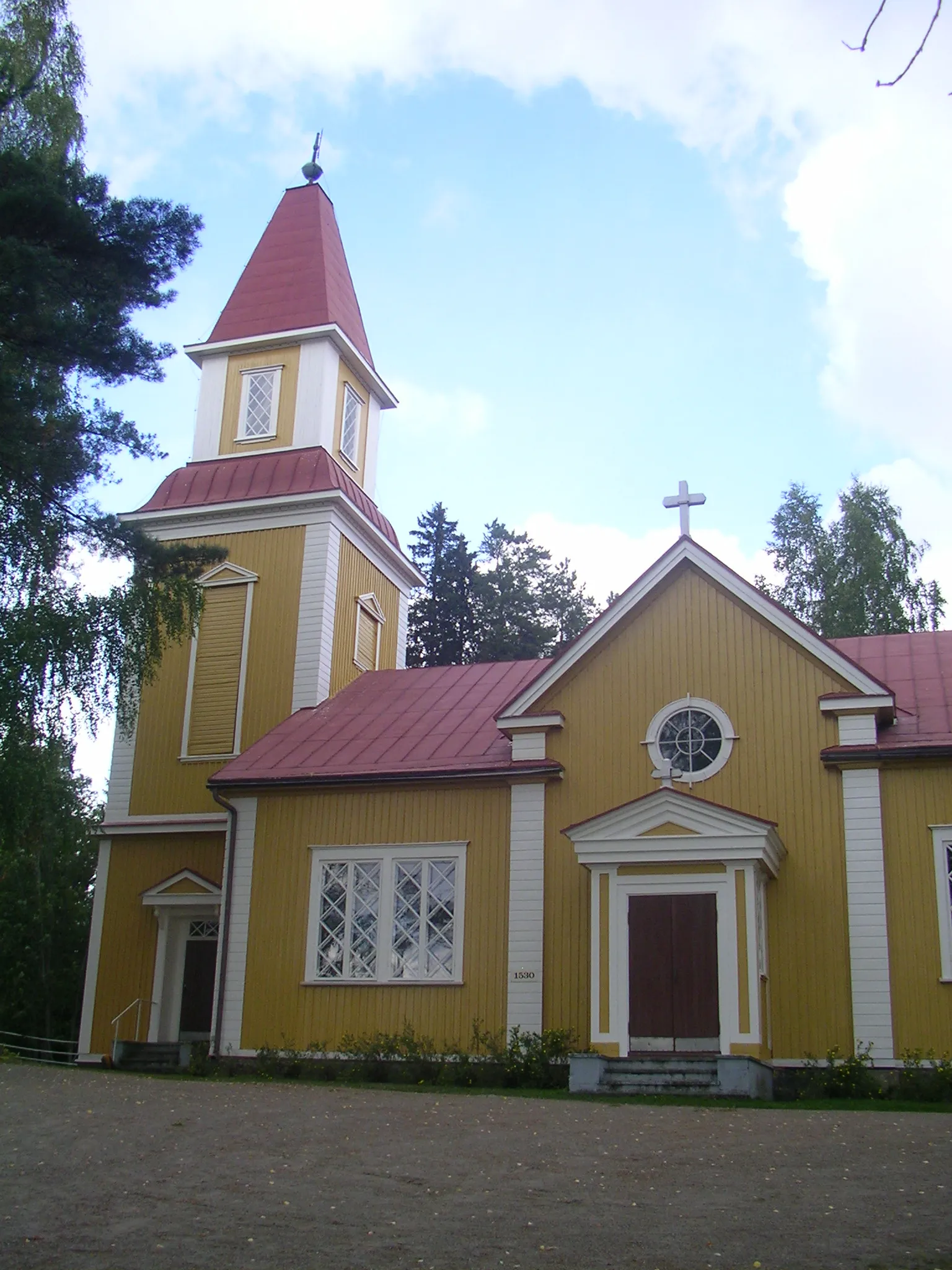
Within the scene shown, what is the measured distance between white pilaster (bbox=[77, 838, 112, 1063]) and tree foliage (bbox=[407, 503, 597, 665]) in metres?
17.8

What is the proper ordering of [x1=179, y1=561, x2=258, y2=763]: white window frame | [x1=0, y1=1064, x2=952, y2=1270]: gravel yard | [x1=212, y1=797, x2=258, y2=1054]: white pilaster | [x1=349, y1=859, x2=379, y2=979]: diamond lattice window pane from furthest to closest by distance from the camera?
[x1=179, y1=561, x2=258, y2=763]: white window frame
[x1=212, y1=797, x2=258, y2=1054]: white pilaster
[x1=349, y1=859, x2=379, y2=979]: diamond lattice window pane
[x1=0, y1=1064, x2=952, y2=1270]: gravel yard

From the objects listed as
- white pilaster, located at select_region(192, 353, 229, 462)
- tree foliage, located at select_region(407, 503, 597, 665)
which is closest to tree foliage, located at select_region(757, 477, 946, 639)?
tree foliage, located at select_region(407, 503, 597, 665)

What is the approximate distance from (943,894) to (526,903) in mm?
5247

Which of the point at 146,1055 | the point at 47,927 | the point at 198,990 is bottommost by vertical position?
the point at 146,1055

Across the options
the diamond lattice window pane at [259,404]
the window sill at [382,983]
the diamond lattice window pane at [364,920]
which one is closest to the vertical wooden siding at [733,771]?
the window sill at [382,983]

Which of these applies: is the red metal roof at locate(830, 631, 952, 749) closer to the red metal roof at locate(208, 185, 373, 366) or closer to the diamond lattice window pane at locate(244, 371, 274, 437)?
the diamond lattice window pane at locate(244, 371, 274, 437)

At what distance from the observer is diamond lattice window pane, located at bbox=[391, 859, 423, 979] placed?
60.7 feet

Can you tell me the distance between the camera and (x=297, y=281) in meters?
27.0

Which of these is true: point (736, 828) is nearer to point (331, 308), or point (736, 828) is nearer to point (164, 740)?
point (164, 740)

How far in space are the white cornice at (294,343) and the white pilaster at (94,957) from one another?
31.2 ft

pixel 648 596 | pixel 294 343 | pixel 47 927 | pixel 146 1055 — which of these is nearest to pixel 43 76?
pixel 294 343

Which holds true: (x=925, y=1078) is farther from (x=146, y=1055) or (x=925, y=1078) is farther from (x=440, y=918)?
(x=146, y=1055)

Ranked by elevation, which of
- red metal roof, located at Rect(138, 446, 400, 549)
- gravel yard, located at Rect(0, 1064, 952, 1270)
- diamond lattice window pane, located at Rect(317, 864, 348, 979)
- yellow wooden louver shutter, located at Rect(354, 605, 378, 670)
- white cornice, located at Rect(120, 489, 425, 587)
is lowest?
gravel yard, located at Rect(0, 1064, 952, 1270)

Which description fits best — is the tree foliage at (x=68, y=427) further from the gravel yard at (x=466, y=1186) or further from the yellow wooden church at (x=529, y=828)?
the gravel yard at (x=466, y=1186)
